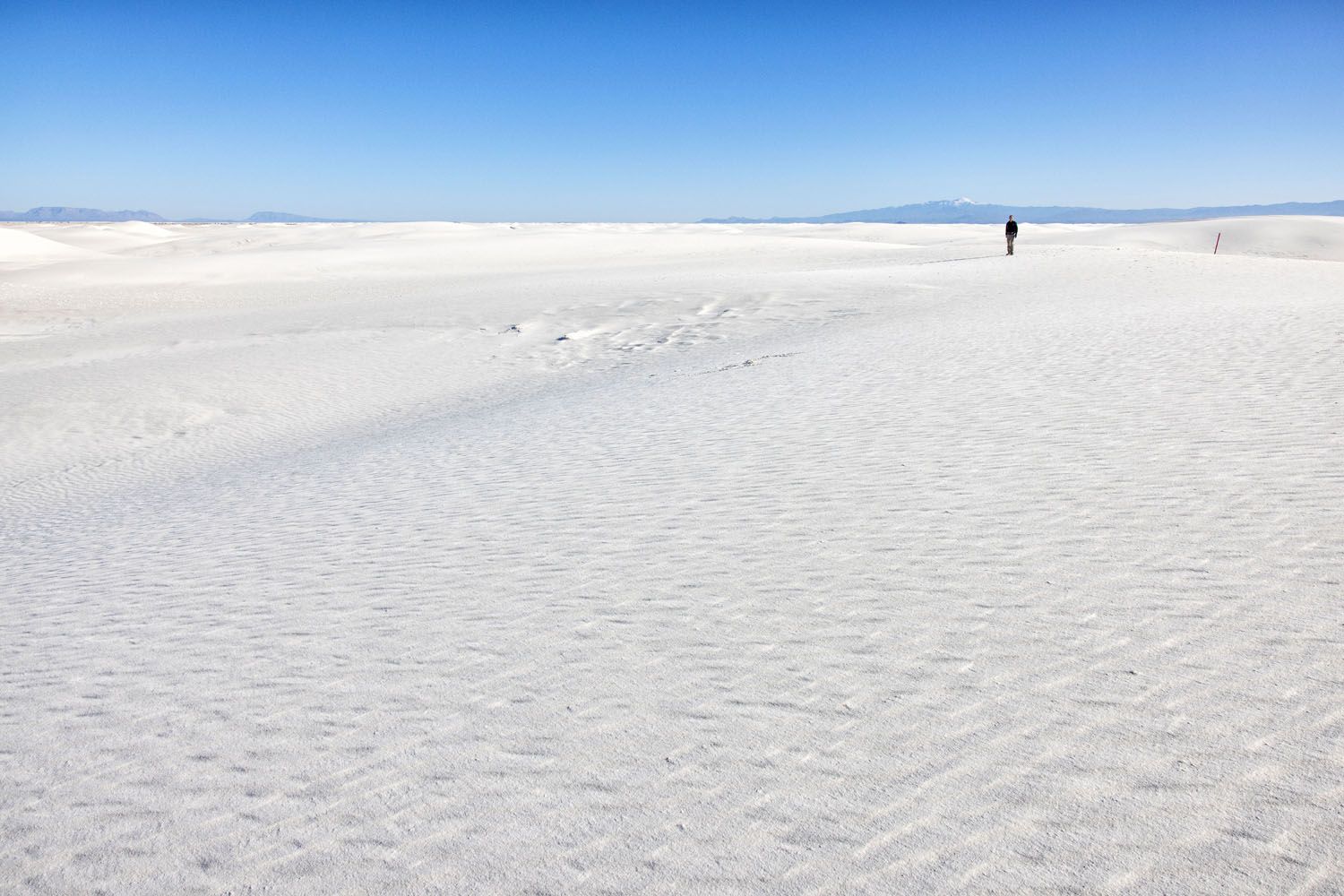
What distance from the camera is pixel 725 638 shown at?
4.61 m

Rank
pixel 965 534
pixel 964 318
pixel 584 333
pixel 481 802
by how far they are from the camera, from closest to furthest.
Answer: pixel 481 802 → pixel 965 534 → pixel 964 318 → pixel 584 333

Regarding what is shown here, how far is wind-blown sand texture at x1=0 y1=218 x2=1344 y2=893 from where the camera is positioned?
3146 millimetres

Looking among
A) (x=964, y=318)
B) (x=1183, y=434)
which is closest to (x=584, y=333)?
(x=964, y=318)

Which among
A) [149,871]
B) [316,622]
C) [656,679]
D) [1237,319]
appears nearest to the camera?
[149,871]

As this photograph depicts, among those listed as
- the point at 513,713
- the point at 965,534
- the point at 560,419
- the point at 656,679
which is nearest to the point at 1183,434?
the point at 965,534

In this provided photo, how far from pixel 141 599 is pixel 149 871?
3.30 meters

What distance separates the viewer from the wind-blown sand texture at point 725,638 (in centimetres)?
315

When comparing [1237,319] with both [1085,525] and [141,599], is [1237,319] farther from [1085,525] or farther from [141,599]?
[141,599]

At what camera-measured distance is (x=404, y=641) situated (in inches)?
194

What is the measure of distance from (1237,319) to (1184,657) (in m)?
10.6

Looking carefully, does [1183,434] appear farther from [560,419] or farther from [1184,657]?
[560,419]

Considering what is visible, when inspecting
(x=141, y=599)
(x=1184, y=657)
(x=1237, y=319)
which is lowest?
(x=141, y=599)

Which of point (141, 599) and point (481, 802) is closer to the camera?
point (481, 802)

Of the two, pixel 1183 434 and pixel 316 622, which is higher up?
pixel 1183 434
